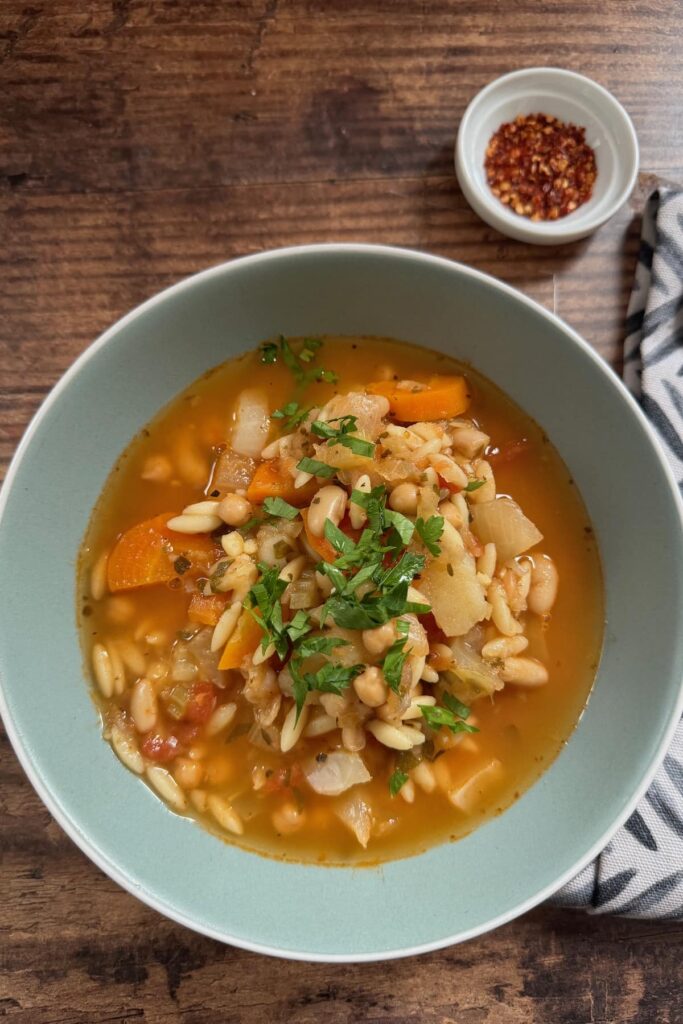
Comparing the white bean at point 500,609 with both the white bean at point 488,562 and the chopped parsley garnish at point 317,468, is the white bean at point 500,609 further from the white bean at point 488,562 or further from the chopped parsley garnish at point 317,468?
the chopped parsley garnish at point 317,468

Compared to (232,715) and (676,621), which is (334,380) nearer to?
(232,715)

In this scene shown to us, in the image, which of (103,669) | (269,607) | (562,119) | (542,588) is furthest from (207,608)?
(562,119)

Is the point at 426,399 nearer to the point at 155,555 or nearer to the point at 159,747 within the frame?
Result: the point at 155,555

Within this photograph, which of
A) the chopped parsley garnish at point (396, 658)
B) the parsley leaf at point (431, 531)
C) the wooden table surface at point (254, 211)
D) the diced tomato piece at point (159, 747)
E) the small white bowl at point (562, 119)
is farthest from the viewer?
the small white bowl at point (562, 119)

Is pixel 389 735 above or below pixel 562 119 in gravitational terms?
below

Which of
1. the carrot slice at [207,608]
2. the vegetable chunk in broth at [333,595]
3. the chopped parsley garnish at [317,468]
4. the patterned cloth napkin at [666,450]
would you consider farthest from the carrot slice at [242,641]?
the patterned cloth napkin at [666,450]

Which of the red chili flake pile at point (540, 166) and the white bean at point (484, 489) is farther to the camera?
the red chili flake pile at point (540, 166)
